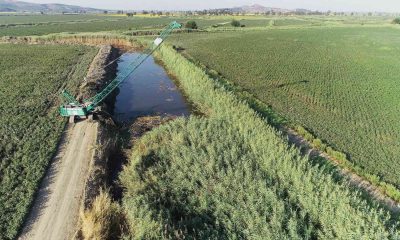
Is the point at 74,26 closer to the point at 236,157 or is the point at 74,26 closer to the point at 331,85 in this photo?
the point at 331,85

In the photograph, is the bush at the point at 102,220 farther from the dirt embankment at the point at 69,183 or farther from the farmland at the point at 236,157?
the dirt embankment at the point at 69,183

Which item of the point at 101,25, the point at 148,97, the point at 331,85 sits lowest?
the point at 148,97

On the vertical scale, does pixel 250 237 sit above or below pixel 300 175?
below

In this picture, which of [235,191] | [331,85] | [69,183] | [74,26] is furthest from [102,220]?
[74,26]

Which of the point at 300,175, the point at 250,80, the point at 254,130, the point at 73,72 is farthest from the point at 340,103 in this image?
the point at 73,72

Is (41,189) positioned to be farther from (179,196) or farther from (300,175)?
(300,175)

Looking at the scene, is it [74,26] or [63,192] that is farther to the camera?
[74,26]

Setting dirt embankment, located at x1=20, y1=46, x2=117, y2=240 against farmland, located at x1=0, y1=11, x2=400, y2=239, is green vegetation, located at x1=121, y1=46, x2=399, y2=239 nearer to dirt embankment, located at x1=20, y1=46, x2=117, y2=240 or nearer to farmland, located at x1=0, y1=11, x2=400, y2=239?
farmland, located at x1=0, y1=11, x2=400, y2=239
